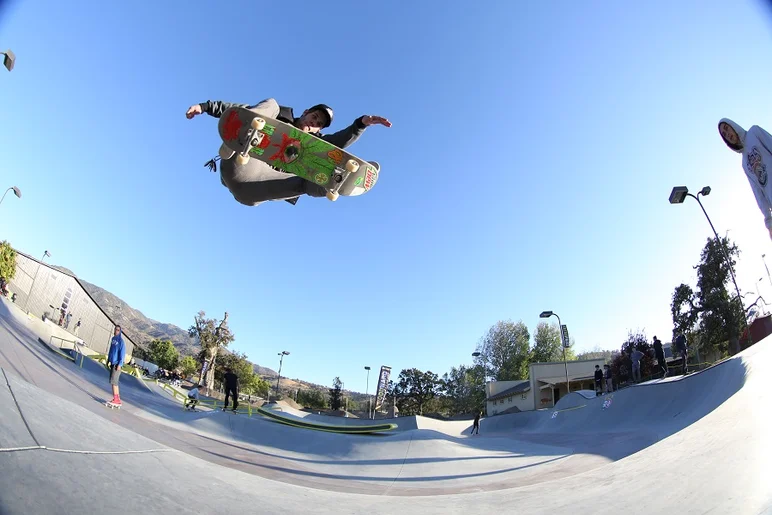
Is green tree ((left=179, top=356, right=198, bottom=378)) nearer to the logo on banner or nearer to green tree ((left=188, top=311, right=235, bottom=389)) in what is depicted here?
green tree ((left=188, top=311, right=235, bottom=389))

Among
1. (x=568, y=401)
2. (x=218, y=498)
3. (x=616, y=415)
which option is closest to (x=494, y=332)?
(x=568, y=401)

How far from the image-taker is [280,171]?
4.70 m

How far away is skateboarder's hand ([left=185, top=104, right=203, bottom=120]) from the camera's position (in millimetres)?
3908

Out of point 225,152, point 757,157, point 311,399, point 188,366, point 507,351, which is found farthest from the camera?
point 188,366

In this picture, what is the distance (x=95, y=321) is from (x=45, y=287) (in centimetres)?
2592

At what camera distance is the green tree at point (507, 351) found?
52969 millimetres

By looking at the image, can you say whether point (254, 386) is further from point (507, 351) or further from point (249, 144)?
point (249, 144)

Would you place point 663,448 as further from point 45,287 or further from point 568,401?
point 568,401

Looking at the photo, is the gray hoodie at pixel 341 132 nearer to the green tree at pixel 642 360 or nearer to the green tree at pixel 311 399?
the green tree at pixel 642 360

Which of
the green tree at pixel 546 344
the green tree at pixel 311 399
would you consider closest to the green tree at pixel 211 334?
the green tree at pixel 311 399

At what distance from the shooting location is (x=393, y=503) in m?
2.92

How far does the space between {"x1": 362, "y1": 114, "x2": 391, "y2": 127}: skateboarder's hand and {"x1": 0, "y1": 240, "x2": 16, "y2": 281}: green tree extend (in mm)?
5184

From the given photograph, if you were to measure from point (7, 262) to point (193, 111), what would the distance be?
14.0ft

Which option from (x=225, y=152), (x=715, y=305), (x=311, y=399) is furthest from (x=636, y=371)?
(x=311, y=399)
